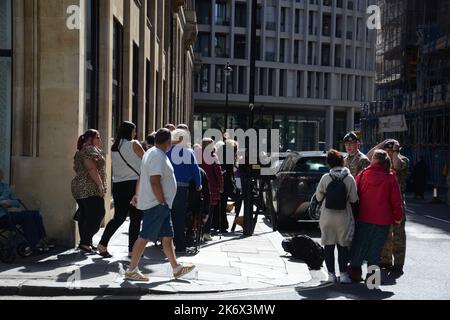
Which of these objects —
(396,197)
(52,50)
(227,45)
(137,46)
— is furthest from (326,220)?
(227,45)

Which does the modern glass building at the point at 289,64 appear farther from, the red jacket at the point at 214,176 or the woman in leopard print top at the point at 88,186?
the woman in leopard print top at the point at 88,186

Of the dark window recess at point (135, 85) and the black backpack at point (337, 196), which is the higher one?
the dark window recess at point (135, 85)

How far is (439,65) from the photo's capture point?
36.6 m

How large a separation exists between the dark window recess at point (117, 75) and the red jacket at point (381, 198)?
7738 millimetres

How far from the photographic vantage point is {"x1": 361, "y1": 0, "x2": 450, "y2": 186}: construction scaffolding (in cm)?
3353

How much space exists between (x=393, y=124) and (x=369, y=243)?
33.0 metres

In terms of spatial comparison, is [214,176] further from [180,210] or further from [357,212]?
[357,212]

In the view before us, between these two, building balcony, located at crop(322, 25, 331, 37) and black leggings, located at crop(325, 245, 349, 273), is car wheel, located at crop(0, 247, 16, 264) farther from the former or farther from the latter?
building balcony, located at crop(322, 25, 331, 37)

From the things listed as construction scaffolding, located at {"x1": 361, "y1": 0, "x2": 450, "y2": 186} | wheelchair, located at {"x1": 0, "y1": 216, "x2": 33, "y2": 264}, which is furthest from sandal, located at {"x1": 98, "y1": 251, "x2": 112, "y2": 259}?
construction scaffolding, located at {"x1": 361, "y1": 0, "x2": 450, "y2": 186}

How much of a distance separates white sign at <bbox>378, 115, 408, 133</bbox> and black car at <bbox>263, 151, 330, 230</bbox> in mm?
25938

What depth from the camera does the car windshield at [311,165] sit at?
44.9 feet

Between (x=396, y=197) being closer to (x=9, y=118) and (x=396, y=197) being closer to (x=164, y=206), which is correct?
(x=164, y=206)

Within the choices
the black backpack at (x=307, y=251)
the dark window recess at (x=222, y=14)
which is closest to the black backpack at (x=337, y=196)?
the black backpack at (x=307, y=251)

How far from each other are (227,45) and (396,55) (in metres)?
30.9
